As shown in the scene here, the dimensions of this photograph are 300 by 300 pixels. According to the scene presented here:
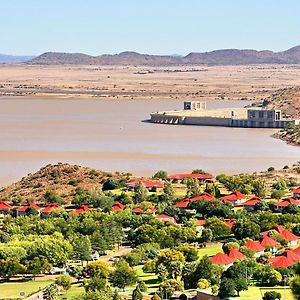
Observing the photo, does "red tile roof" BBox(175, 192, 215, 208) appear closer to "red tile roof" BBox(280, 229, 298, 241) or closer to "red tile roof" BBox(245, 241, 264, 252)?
"red tile roof" BBox(280, 229, 298, 241)

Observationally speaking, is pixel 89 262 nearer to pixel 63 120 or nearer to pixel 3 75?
pixel 63 120

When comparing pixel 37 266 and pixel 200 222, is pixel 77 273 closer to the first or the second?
pixel 37 266

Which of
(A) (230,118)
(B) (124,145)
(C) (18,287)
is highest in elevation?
(C) (18,287)

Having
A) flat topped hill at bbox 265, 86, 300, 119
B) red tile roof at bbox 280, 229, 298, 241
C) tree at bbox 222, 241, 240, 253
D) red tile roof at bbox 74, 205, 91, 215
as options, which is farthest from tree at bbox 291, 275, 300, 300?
flat topped hill at bbox 265, 86, 300, 119

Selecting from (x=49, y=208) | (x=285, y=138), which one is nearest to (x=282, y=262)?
(x=49, y=208)

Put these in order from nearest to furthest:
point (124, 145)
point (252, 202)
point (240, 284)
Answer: point (240, 284) → point (252, 202) → point (124, 145)

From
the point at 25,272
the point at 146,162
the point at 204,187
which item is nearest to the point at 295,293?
the point at 25,272
